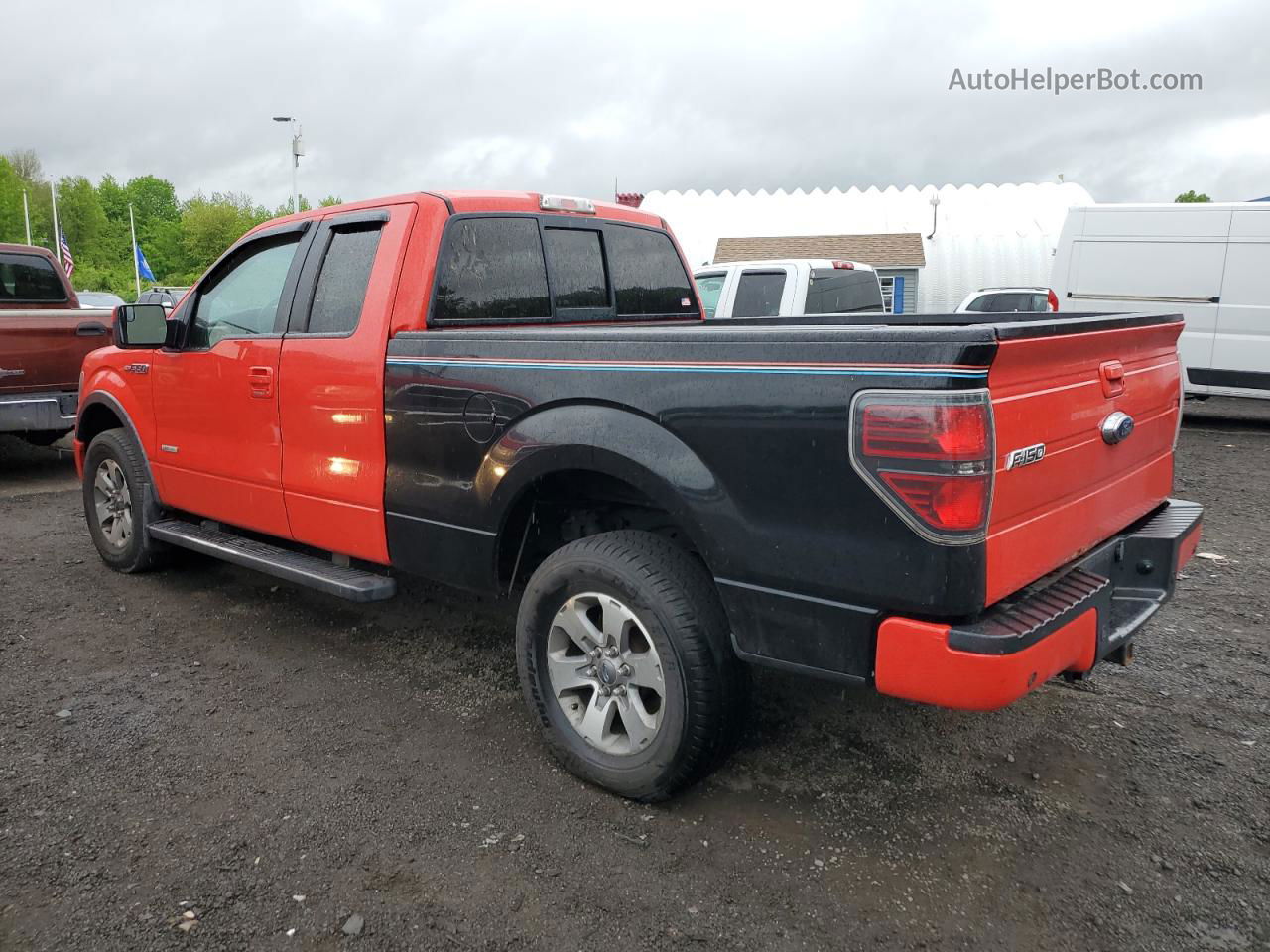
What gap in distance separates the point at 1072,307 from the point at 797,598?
34.2 feet

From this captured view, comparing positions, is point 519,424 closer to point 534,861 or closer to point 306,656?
point 534,861

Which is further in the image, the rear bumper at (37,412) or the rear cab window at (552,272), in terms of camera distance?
the rear bumper at (37,412)

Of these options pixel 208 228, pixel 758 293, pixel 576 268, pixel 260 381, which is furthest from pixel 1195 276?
pixel 208 228

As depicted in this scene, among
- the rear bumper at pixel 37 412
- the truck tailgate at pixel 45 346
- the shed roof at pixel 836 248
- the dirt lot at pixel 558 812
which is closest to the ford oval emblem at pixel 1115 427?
the dirt lot at pixel 558 812

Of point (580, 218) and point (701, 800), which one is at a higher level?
point (580, 218)

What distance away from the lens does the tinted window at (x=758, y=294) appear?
29.3 ft

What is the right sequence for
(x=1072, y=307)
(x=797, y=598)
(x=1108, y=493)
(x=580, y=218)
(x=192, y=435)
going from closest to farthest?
(x=797, y=598) < (x=1108, y=493) < (x=580, y=218) < (x=192, y=435) < (x=1072, y=307)

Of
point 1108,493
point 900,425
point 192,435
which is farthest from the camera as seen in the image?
point 192,435

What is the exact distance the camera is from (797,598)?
2584 mm

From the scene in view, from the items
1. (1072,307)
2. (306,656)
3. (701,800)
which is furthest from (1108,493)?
(1072,307)

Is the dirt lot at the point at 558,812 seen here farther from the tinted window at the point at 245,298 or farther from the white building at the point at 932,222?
the white building at the point at 932,222

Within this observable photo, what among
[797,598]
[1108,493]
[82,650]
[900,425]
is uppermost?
[900,425]

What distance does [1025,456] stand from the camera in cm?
244

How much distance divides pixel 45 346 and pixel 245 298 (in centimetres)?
481
